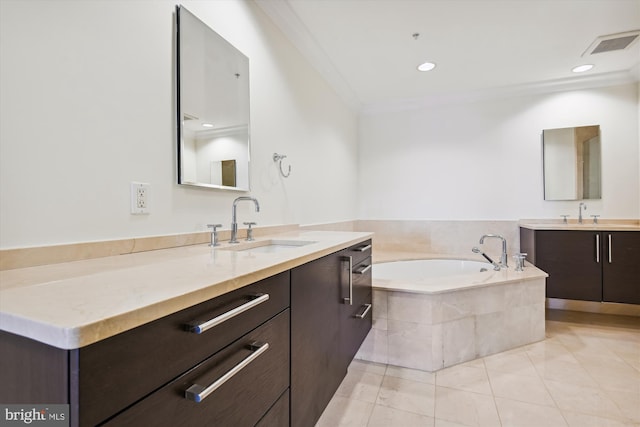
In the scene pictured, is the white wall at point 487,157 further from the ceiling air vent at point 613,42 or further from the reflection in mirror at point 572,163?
the ceiling air vent at point 613,42

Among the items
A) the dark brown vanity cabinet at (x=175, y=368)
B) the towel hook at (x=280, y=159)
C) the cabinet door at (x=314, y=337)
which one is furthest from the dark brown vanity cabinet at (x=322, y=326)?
the towel hook at (x=280, y=159)

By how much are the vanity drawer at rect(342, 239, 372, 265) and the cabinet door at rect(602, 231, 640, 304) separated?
2358mm

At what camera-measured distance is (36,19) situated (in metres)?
0.87

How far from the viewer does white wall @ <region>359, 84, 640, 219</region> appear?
3125mm

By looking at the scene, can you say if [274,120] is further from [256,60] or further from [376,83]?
[376,83]

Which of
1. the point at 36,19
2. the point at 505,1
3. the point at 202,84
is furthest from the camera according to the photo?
the point at 505,1

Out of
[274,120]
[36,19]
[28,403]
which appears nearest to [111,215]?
[36,19]

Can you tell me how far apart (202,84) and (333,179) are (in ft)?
6.24

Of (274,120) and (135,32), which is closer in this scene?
(135,32)

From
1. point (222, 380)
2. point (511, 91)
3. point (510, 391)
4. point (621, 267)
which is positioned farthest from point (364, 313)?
point (511, 91)

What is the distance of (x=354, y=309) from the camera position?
163cm

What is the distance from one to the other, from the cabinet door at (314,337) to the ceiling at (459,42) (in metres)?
1.74

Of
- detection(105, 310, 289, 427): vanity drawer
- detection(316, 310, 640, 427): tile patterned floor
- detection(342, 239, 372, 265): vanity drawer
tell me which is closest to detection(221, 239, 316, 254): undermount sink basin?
detection(342, 239, 372, 265): vanity drawer

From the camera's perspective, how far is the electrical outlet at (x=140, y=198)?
1134 millimetres
